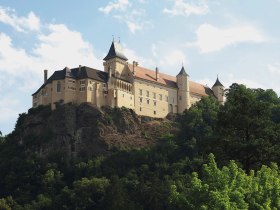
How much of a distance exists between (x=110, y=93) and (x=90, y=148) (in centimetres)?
1119

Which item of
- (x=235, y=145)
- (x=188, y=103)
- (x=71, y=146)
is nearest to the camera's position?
(x=235, y=145)

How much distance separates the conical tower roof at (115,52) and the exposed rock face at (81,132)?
12.2 meters

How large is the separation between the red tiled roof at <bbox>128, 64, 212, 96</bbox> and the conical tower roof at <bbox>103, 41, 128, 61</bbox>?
2.70 meters

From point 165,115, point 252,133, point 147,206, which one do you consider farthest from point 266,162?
point 165,115

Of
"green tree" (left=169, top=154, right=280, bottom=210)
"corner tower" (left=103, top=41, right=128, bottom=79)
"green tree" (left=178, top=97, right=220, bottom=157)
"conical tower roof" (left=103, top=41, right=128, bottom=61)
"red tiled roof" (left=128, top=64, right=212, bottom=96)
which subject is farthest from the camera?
"red tiled roof" (left=128, top=64, right=212, bottom=96)

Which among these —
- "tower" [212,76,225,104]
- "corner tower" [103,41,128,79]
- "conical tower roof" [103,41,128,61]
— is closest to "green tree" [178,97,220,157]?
"tower" [212,76,225,104]

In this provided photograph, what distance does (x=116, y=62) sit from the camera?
389 feet

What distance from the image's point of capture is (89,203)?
93.9 meters

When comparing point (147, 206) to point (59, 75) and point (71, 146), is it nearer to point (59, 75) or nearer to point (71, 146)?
point (71, 146)

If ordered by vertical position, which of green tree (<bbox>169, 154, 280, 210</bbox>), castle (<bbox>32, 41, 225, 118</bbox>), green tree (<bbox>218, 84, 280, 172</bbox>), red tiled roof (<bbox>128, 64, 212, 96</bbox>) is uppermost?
red tiled roof (<bbox>128, 64, 212, 96</bbox>)

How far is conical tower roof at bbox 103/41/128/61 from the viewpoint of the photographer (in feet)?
393

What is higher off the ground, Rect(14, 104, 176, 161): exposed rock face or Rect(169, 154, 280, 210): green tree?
Rect(14, 104, 176, 161): exposed rock face

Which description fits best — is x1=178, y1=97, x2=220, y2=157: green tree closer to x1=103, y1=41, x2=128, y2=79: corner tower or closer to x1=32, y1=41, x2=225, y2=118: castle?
x1=32, y1=41, x2=225, y2=118: castle

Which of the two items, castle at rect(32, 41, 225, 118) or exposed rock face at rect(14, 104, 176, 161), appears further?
castle at rect(32, 41, 225, 118)
